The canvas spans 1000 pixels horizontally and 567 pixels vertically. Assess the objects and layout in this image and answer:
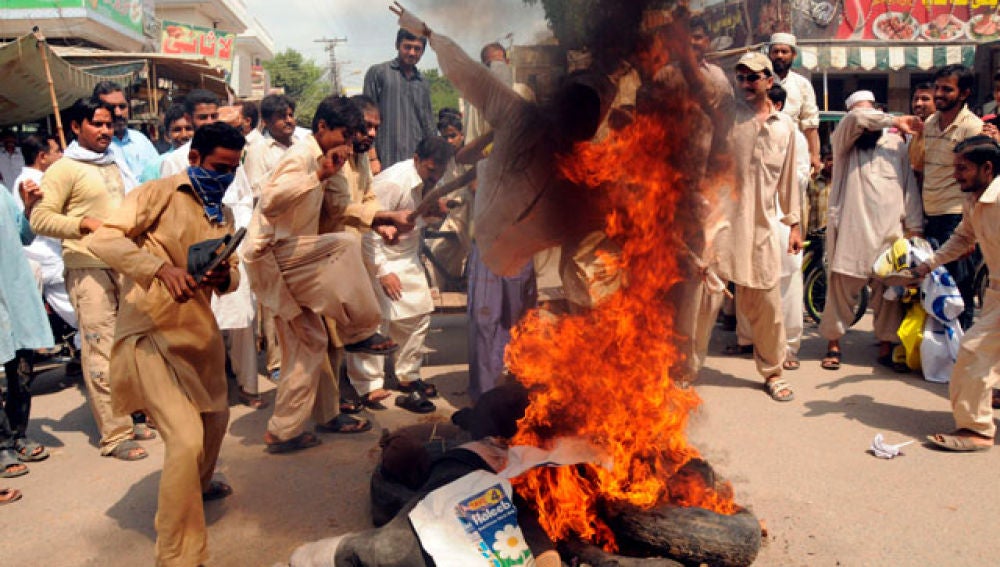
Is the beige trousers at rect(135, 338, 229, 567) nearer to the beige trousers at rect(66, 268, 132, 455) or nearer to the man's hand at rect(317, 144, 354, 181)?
the man's hand at rect(317, 144, 354, 181)

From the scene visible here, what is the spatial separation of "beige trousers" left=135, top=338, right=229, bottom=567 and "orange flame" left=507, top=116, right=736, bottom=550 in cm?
155

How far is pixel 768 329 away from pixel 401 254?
122 inches

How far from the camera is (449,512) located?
332cm

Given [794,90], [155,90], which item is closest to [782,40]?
[794,90]

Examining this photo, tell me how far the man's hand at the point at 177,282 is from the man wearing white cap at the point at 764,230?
4.25 metres

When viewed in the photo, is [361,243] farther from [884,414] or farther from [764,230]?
[884,414]

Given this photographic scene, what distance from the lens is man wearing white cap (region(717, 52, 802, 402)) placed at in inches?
245

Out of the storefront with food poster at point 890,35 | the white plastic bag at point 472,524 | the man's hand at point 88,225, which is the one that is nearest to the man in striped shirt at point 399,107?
the man's hand at point 88,225

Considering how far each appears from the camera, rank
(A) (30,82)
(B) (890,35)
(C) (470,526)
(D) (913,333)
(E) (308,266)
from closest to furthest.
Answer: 1. (C) (470,526)
2. (E) (308,266)
3. (D) (913,333)
4. (A) (30,82)
5. (B) (890,35)

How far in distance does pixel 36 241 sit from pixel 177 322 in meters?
4.39

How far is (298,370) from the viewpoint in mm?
5074

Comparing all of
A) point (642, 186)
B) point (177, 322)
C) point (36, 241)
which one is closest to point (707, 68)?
point (642, 186)

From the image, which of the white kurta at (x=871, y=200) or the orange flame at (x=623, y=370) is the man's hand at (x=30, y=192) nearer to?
the orange flame at (x=623, y=370)

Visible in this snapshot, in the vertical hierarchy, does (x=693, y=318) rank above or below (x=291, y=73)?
below
